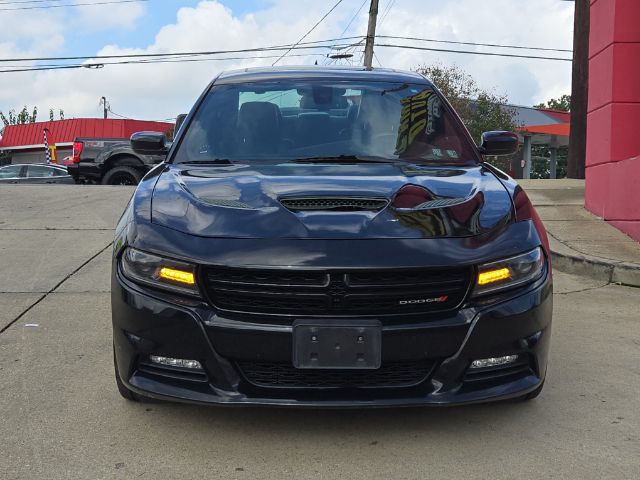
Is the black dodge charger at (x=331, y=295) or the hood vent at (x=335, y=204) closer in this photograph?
the black dodge charger at (x=331, y=295)

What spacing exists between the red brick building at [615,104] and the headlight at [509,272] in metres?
5.46

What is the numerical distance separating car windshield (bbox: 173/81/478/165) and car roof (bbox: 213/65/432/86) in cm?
9

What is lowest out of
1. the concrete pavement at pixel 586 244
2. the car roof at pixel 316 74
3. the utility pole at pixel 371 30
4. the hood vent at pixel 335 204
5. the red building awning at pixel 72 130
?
the concrete pavement at pixel 586 244

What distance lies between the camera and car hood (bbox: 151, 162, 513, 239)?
285 centimetres

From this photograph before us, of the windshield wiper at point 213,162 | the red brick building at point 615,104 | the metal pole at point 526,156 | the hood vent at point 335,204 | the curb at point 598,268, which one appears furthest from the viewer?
the metal pole at point 526,156

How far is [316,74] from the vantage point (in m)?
4.55

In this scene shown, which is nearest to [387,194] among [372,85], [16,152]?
[372,85]

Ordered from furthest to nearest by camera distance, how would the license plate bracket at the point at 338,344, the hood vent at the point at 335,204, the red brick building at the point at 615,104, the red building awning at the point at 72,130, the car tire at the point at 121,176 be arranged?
the red building awning at the point at 72,130 → the car tire at the point at 121,176 → the red brick building at the point at 615,104 → the hood vent at the point at 335,204 → the license plate bracket at the point at 338,344

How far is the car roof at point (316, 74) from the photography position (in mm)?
4512

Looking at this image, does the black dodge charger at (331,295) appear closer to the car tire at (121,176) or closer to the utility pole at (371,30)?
the car tire at (121,176)

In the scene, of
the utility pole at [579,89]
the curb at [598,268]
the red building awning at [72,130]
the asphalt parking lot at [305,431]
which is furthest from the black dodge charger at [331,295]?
the red building awning at [72,130]

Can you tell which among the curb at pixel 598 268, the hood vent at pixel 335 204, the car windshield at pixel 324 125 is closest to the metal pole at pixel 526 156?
the curb at pixel 598 268

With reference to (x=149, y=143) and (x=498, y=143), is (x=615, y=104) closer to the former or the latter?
(x=498, y=143)

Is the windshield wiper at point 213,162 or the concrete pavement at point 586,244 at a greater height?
the windshield wiper at point 213,162
